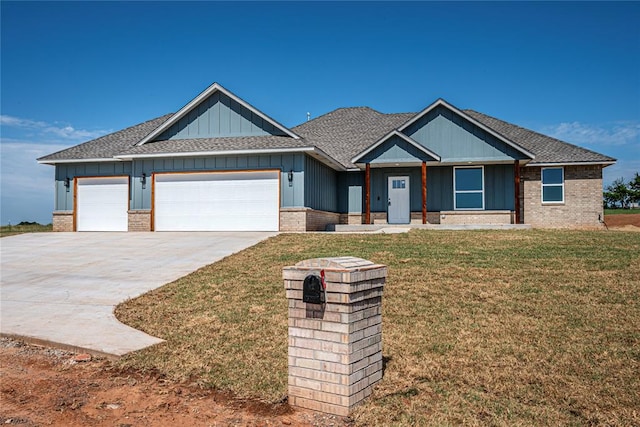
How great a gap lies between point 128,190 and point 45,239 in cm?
422

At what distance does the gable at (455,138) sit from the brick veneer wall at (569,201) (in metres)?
2.20

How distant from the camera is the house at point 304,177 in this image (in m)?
19.7

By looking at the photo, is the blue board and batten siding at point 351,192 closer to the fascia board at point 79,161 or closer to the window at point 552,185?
the window at point 552,185

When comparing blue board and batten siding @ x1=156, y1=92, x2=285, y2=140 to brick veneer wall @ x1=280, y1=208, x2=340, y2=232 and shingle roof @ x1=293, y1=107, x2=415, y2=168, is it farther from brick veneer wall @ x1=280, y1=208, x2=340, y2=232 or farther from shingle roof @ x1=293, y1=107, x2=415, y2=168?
shingle roof @ x1=293, y1=107, x2=415, y2=168

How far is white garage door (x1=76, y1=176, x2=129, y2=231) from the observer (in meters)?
22.2

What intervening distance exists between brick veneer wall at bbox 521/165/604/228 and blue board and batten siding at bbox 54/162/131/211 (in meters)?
18.7

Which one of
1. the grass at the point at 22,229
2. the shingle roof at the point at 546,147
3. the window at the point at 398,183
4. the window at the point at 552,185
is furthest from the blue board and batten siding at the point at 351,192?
the grass at the point at 22,229

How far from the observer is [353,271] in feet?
15.2

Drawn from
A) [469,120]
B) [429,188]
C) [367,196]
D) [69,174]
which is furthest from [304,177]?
[69,174]

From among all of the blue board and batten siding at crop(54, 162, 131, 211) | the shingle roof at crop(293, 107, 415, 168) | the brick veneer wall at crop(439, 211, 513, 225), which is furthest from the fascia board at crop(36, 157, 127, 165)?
the brick veneer wall at crop(439, 211, 513, 225)

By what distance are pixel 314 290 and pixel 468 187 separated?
1910cm

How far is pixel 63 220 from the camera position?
75.7ft

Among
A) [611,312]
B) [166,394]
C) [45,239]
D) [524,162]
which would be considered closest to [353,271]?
[166,394]

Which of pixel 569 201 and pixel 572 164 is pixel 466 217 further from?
pixel 572 164
